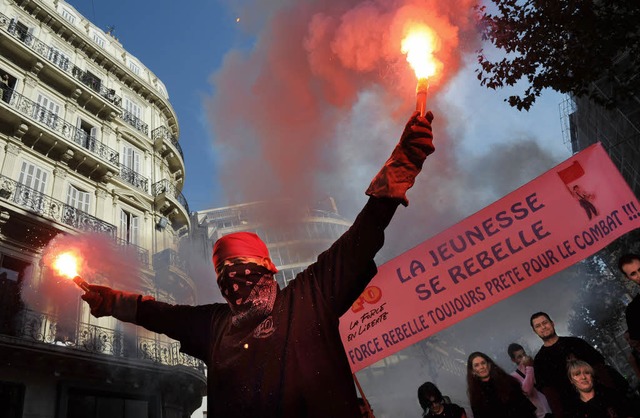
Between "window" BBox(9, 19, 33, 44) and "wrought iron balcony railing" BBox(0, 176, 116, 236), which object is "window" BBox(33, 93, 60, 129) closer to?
"window" BBox(9, 19, 33, 44)

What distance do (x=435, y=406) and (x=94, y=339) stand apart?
11150mm

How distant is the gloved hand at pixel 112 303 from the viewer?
300 centimetres

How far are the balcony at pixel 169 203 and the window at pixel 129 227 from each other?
1291 mm

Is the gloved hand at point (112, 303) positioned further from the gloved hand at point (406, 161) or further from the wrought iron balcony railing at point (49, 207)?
the wrought iron balcony railing at point (49, 207)

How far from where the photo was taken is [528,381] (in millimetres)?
5762

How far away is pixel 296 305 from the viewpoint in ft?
7.92

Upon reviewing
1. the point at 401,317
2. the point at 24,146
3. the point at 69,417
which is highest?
the point at 24,146

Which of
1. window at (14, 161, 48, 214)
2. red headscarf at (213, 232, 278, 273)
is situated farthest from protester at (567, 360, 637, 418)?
window at (14, 161, 48, 214)

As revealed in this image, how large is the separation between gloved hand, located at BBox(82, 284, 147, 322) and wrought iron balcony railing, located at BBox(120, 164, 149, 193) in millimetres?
16382

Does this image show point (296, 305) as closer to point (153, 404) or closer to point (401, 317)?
point (401, 317)

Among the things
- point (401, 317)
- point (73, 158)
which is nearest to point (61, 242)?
point (73, 158)

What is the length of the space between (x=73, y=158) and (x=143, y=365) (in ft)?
25.1

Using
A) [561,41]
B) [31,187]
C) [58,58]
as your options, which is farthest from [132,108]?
[561,41]

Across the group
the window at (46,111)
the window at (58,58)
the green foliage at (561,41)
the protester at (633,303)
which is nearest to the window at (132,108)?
the window at (58,58)
